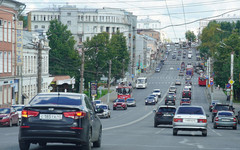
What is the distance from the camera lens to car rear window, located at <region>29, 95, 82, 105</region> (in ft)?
43.5

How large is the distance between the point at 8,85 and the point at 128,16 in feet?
328

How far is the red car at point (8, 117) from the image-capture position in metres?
34.2

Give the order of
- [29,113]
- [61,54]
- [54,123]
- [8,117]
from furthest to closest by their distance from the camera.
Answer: [61,54]
[8,117]
[29,113]
[54,123]

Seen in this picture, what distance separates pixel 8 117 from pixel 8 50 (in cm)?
2576

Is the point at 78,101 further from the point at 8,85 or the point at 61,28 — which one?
the point at 61,28

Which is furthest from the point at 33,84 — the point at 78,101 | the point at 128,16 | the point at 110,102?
the point at 128,16

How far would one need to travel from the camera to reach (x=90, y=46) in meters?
106

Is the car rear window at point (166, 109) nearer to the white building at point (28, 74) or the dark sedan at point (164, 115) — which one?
the dark sedan at point (164, 115)

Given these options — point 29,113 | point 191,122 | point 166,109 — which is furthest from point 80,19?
point 29,113

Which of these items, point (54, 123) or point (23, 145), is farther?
point (23, 145)

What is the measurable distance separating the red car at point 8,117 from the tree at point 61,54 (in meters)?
61.0

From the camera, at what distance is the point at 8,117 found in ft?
113

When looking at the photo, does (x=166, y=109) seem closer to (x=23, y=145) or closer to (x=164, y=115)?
(x=164, y=115)

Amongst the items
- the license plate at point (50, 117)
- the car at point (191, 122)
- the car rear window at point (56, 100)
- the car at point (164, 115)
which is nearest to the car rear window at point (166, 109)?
the car at point (164, 115)
